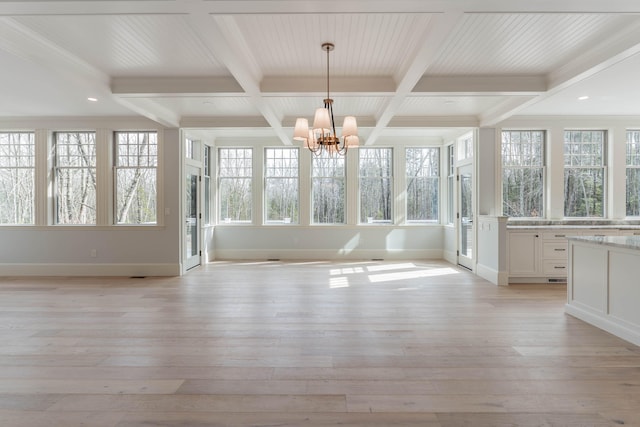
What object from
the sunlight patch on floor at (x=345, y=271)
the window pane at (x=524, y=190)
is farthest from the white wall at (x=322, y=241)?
the window pane at (x=524, y=190)

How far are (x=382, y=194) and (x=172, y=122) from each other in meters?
4.66

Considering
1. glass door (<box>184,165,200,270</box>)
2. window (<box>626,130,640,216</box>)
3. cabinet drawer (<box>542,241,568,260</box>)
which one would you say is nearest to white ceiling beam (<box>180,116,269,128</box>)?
glass door (<box>184,165,200,270</box>)

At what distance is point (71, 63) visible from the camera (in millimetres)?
3836

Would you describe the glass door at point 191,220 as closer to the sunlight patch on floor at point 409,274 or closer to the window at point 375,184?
the sunlight patch on floor at point 409,274

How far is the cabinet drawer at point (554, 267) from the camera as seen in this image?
5621 millimetres

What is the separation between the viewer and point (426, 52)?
3.26m

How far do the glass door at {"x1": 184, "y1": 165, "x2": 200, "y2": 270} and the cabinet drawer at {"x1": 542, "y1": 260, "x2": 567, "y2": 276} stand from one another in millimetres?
6140

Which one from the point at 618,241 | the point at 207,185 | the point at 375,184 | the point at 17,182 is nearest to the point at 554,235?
the point at 618,241

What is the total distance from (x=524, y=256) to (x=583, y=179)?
2.07 m

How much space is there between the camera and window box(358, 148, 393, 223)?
27.1 ft

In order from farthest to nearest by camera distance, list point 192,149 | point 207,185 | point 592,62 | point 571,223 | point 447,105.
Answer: point 207,185
point 192,149
point 571,223
point 447,105
point 592,62

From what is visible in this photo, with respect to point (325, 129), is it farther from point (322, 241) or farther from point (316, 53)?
point (322, 241)

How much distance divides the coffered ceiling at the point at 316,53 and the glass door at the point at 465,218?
4.81ft

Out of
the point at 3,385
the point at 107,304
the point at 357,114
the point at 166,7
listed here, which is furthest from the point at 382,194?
the point at 3,385
